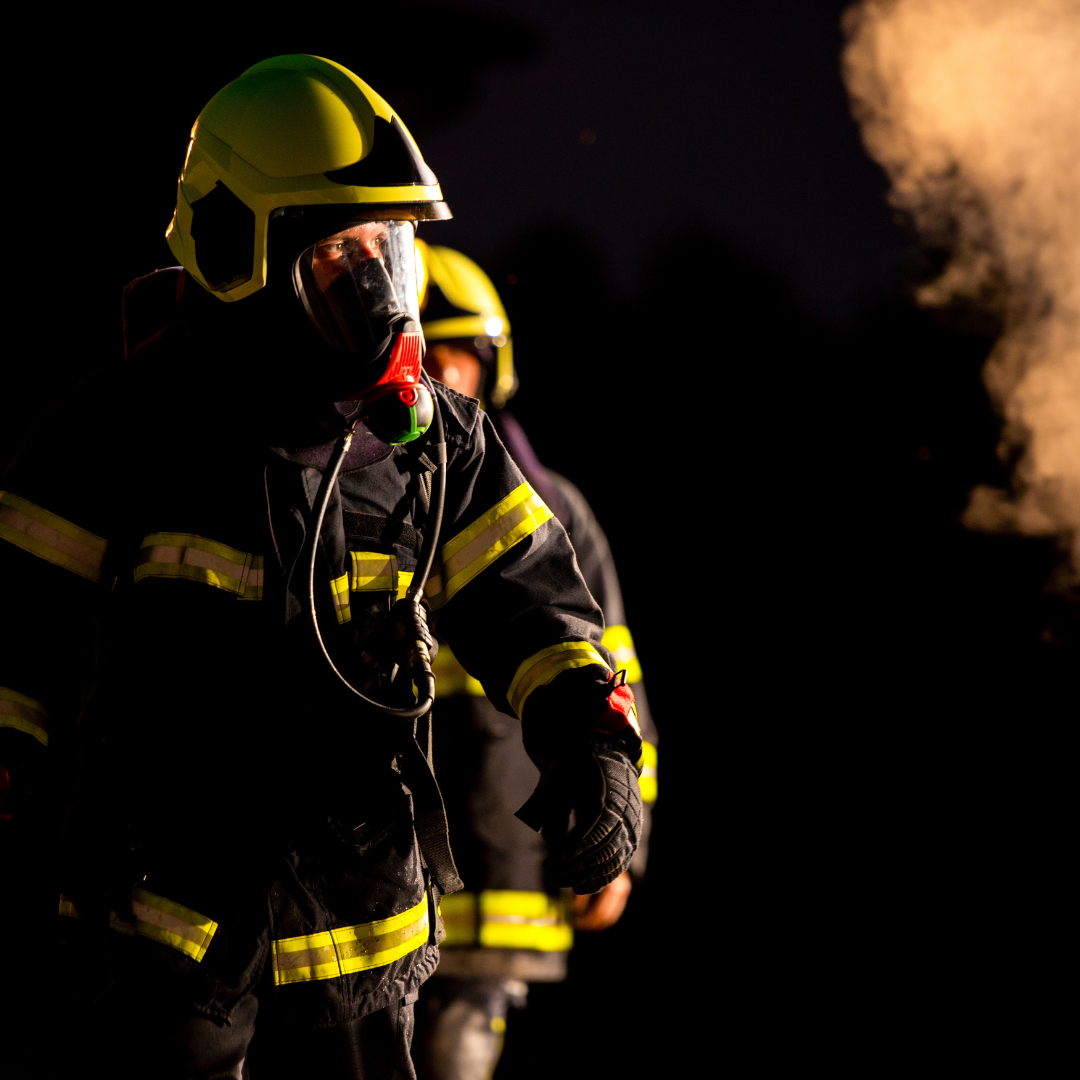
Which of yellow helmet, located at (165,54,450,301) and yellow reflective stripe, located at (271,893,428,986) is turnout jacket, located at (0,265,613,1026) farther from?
yellow helmet, located at (165,54,450,301)

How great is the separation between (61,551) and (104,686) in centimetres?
20

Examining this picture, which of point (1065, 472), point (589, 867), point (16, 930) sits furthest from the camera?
point (1065, 472)

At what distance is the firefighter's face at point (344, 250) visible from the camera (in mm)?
1738

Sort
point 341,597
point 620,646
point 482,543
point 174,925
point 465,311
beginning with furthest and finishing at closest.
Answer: point 465,311 → point 620,646 → point 482,543 → point 341,597 → point 174,925

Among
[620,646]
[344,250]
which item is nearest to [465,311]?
[620,646]

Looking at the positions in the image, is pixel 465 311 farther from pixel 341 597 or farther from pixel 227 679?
pixel 227 679

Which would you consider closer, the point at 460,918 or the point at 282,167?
the point at 282,167

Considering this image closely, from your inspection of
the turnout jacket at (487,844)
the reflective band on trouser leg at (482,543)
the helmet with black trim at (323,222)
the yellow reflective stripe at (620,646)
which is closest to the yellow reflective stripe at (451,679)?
the turnout jacket at (487,844)

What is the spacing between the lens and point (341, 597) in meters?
1.75

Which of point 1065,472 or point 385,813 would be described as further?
point 1065,472

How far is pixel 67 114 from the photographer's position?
3.47 meters

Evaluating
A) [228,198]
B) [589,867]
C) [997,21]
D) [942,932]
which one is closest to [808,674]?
[942,932]

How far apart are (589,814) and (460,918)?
1.59 metres

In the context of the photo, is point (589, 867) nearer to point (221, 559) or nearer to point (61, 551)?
point (221, 559)
